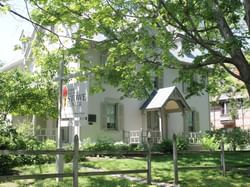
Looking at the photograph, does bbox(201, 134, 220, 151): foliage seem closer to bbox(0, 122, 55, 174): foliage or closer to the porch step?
the porch step

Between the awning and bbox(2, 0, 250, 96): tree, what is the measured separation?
941 centimetres

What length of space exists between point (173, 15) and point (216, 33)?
4.79m

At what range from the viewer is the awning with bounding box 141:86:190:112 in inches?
989

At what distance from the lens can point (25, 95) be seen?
52.6 feet

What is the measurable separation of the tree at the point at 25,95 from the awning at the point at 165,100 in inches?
368

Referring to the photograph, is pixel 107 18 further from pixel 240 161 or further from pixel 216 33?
pixel 240 161

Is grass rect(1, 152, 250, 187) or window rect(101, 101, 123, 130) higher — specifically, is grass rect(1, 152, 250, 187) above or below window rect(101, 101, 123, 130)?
below

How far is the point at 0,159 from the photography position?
45.7 feet

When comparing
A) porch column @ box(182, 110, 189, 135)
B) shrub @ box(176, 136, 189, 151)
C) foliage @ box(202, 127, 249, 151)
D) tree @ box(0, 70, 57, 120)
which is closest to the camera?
tree @ box(0, 70, 57, 120)

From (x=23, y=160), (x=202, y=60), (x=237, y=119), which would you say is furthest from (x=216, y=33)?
(x=237, y=119)

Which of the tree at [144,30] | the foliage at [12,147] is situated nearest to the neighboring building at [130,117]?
the foliage at [12,147]

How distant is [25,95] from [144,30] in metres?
5.97

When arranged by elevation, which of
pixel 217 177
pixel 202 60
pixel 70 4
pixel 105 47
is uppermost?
pixel 70 4

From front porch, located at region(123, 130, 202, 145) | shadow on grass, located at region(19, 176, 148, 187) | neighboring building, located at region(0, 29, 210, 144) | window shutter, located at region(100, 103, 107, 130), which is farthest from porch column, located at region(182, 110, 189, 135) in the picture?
shadow on grass, located at region(19, 176, 148, 187)
